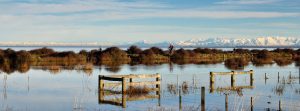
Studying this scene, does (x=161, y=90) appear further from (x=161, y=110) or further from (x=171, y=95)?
(x=161, y=110)

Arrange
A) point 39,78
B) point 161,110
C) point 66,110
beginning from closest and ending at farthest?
point 161,110, point 66,110, point 39,78

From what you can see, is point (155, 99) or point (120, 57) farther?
point (120, 57)

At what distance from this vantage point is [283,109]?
2520 centimetres

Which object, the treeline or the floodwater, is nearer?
the floodwater

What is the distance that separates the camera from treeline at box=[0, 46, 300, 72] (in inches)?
2805

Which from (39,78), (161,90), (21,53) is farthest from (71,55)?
(161,90)

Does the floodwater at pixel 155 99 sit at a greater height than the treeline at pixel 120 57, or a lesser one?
lesser

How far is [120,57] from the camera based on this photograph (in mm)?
81812

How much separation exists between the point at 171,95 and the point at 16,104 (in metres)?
9.66

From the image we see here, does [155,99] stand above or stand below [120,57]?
below

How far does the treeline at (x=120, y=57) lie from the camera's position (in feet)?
234

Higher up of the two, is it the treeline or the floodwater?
the treeline

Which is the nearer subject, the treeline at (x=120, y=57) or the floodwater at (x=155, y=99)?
the floodwater at (x=155, y=99)

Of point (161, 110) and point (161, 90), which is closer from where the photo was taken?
point (161, 110)
